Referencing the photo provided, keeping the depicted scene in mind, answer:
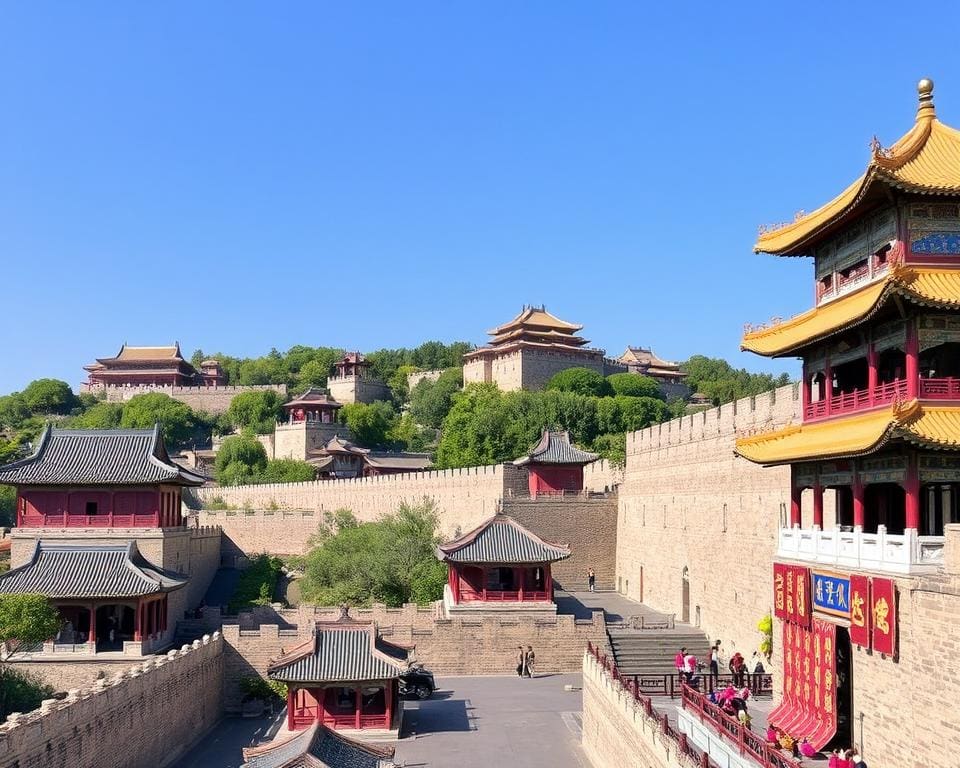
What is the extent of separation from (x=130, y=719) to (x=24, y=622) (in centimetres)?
574

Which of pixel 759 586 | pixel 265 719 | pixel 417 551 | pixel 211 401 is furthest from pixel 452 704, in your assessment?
pixel 211 401

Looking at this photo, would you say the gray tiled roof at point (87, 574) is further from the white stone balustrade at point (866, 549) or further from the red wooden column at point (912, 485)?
the red wooden column at point (912, 485)

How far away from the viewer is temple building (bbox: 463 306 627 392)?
6053 centimetres

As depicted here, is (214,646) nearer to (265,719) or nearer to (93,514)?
(265,719)

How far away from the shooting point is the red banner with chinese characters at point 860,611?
10750mm

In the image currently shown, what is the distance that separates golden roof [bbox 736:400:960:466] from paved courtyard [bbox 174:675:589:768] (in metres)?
7.54

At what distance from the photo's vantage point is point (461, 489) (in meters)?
37.9

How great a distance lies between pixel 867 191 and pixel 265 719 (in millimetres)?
17790

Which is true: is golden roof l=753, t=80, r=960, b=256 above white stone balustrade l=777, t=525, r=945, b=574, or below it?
above

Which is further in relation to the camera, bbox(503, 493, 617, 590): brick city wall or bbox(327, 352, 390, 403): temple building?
bbox(327, 352, 390, 403): temple building

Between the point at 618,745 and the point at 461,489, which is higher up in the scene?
the point at 461,489

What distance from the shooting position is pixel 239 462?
59125mm

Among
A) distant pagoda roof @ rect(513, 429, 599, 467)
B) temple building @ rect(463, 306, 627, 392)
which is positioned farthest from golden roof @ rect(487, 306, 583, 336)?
distant pagoda roof @ rect(513, 429, 599, 467)

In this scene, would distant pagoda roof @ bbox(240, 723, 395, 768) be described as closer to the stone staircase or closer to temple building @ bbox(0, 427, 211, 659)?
the stone staircase
